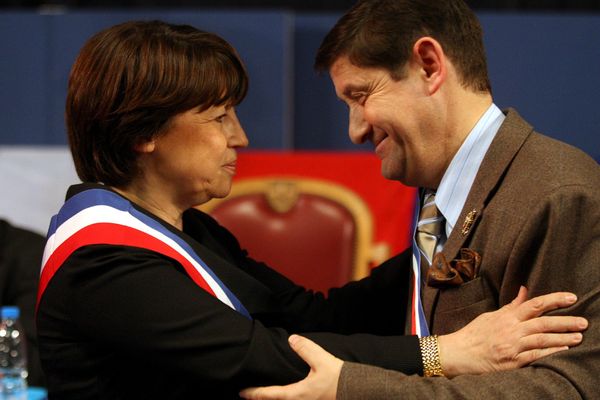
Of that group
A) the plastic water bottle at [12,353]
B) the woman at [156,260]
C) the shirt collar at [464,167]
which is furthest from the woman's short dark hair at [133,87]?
the plastic water bottle at [12,353]

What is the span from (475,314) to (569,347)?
0.59 ft

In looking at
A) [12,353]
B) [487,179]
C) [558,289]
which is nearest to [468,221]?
[487,179]

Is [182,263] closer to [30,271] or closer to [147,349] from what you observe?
[147,349]

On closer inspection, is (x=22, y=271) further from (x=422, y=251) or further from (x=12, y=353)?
(x=422, y=251)

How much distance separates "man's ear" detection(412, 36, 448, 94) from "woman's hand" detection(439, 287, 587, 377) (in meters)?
0.39

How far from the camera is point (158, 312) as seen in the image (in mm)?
1406

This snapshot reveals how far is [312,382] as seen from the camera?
143cm

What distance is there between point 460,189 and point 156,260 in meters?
0.53

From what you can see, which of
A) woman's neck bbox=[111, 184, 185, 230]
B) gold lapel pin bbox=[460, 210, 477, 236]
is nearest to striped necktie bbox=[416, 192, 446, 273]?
gold lapel pin bbox=[460, 210, 477, 236]

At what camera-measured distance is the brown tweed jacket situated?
1372 millimetres

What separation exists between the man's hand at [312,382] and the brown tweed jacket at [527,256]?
0.02 metres

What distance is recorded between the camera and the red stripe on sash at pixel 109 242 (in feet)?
4.79

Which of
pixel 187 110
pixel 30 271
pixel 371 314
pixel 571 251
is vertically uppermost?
pixel 187 110

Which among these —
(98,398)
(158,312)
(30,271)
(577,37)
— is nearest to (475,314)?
(158,312)
